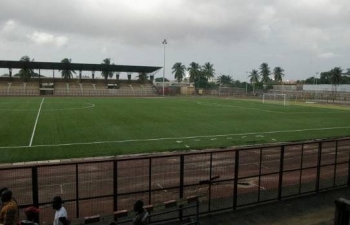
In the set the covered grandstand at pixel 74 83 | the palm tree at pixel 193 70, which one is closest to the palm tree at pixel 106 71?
the covered grandstand at pixel 74 83

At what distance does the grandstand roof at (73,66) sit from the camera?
310ft

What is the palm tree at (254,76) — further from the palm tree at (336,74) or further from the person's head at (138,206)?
the person's head at (138,206)

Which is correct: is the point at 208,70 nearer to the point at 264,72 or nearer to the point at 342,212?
the point at 264,72

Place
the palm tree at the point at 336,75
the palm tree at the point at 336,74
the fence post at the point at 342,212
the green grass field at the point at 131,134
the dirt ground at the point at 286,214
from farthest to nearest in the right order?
the palm tree at the point at 336,74 < the palm tree at the point at 336,75 < the green grass field at the point at 131,134 < the dirt ground at the point at 286,214 < the fence post at the point at 342,212

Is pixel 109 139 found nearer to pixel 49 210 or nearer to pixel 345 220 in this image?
pixel 49 210

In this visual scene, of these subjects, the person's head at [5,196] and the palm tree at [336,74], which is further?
the palm tree at [336,74]

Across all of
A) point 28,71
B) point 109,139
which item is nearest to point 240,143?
point 109,139

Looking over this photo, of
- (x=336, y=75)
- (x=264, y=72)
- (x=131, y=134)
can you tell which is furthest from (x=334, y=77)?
(x=131, y=134)

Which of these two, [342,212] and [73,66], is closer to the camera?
[342,212]

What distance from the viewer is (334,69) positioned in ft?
423

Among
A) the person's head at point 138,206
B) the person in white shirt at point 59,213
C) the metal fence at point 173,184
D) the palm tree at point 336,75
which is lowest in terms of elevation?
the metal fence at point 173,184

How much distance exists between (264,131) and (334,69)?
111 meters

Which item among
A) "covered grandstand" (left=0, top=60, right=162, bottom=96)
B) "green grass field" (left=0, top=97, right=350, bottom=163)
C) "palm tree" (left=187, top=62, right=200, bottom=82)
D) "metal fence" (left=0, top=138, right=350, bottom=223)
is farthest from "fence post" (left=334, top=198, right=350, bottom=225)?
"palm tree" (left=187, top=62, right=200, bottom=82)

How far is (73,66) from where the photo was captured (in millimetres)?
99750
